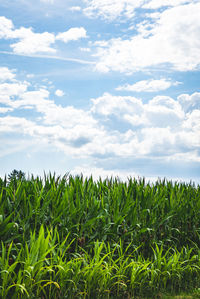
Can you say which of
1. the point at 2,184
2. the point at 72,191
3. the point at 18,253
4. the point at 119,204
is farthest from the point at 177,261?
the point at 2,184

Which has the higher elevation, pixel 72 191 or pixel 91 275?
pixel 72 191

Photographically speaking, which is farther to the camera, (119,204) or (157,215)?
(157,215)

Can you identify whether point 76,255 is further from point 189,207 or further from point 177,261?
point 189,207

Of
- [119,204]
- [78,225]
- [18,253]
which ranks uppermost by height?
[119,204]

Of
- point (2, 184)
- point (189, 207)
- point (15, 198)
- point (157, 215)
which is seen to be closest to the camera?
point (15, 198)

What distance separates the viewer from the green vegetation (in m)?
4.74

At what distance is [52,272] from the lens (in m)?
4.86

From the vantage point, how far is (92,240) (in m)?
5.72

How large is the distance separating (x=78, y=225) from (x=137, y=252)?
127 cm

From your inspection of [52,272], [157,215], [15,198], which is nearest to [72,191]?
[15,198]

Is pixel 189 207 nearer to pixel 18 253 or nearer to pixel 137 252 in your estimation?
pixel 137 252

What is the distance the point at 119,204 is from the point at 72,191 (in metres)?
0.97

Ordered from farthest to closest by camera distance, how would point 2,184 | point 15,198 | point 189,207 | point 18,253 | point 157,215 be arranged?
1. point 189,207
2. point 157,215
3. point 2,184
4. point 15,198
5. point 18,253

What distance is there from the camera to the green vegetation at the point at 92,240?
4.74 meters
